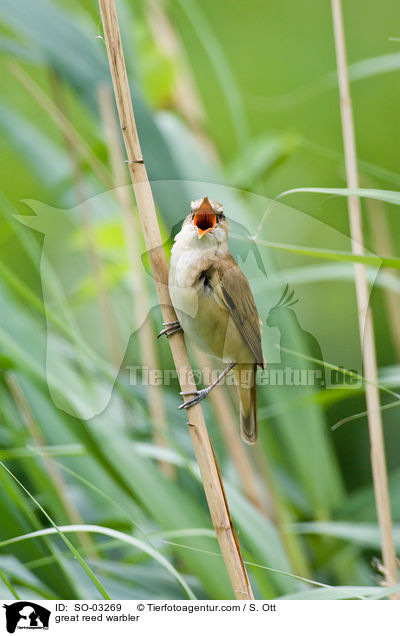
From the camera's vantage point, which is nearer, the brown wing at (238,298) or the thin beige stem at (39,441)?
the brown wing at (238,298)

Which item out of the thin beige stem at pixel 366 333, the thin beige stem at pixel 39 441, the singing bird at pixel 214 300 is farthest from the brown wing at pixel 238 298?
the thin beige stem at pixel 39 441

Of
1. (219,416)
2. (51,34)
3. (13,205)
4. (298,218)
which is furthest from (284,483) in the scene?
(51,34)

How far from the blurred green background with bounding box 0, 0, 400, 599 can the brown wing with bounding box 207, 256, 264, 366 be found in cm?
1

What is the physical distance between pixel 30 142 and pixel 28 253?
9.7 inches

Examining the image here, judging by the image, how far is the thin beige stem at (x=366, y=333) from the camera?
65cm

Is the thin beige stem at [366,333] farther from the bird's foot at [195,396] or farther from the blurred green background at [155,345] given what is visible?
the bird's foot at [195,396]

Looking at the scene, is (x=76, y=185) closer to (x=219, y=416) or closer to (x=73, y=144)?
(x=73, y=144)

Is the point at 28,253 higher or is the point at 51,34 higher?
the point at 51,34

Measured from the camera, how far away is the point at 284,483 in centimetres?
88
